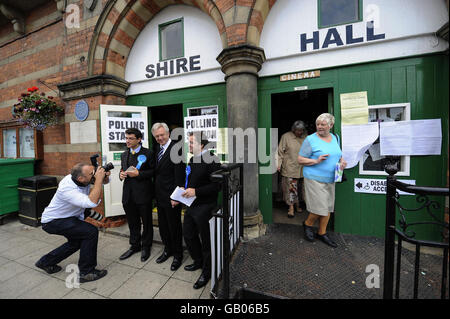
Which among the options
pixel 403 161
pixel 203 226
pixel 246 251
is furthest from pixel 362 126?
pixel 203 226

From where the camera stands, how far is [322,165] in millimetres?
2656

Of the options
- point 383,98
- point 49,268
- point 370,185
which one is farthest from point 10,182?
point 383,98

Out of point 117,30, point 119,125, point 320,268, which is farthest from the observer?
point 117,30

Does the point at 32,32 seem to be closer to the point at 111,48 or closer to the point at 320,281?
the point at 111,48

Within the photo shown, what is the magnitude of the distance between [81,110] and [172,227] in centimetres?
337

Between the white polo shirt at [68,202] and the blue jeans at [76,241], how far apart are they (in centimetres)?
7

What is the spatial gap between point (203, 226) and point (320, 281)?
56.3 inches

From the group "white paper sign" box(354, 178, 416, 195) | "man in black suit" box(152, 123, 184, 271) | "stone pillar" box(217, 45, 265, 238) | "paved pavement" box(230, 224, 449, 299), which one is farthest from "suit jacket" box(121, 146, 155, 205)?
"white paper sign" box(354, 178, 416, 195)

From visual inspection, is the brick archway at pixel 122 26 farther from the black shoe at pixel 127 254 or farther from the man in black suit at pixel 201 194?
the black shoe at pixel 127 254

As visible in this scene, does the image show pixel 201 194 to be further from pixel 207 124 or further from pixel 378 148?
pixel 378 148

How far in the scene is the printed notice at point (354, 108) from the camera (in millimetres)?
2791

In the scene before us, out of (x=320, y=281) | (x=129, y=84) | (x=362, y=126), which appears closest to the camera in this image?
(x=320, y=281)

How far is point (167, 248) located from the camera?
109 inches

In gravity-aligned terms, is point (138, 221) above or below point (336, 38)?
below
